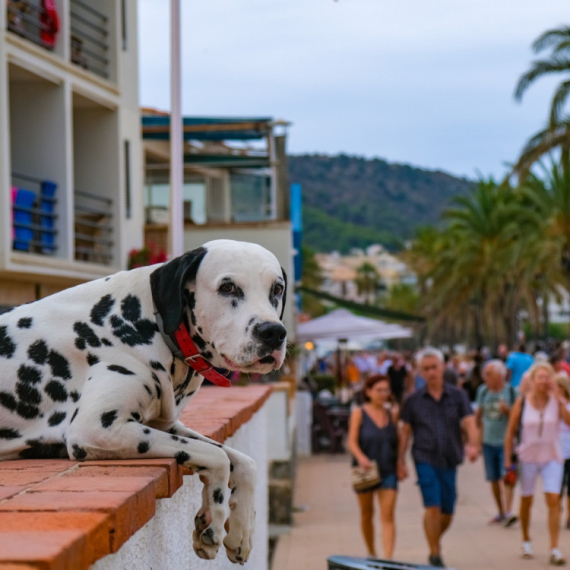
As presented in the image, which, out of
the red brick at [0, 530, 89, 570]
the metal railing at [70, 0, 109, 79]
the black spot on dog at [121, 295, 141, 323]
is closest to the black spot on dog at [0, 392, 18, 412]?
the black spot on dog at [121, 295, 141, 323]

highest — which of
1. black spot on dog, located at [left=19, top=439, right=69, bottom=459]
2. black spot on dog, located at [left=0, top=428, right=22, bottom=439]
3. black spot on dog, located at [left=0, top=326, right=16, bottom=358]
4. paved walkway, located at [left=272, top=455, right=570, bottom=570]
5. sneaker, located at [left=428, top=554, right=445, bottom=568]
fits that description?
black spot on dog, located at [left=0, top=326, right=16, bottom=358]

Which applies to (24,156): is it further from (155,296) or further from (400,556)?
(155,296)

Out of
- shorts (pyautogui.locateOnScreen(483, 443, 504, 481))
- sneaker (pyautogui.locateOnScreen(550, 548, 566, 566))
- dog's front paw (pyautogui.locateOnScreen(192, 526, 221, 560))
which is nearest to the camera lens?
dog's front paw (pyautogui.locateOnScreen(192, 526, 221, 560))

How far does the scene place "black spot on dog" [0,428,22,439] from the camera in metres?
3.65

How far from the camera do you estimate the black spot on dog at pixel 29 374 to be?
3635mm

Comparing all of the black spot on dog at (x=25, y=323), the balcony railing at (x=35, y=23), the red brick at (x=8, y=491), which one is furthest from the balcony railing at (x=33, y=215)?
the red brick at (x=8, y=491)

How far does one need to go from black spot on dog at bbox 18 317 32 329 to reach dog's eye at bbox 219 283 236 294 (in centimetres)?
71

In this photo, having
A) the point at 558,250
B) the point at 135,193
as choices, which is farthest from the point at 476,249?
the point at 135,193

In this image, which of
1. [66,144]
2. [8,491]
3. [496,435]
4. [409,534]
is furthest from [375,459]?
[66,144]

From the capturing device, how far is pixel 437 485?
35.0 feet

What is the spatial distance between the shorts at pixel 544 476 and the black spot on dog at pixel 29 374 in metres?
8.64

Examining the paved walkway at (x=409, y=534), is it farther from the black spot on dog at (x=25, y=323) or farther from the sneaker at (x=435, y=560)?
the black spot on dog at (x=25, y=323)

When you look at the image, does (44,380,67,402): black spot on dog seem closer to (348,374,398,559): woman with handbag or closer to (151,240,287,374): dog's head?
(151,240,287,374): dog's head

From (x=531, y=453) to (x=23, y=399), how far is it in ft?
28.6
